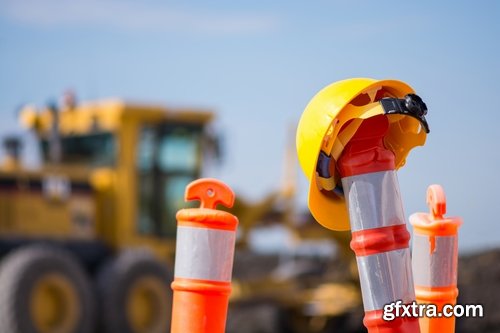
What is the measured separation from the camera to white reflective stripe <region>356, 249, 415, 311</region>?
290cm

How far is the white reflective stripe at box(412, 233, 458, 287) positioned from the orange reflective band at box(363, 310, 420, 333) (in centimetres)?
60

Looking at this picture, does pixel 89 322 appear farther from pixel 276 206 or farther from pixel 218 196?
pixel 218 196

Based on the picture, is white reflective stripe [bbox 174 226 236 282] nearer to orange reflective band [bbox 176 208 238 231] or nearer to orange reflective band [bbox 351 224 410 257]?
orange reflective band [bbox 176 208 238 231]

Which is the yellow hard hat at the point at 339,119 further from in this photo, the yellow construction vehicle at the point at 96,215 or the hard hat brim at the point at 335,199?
the yellow construction vehicle at the point at 96,215

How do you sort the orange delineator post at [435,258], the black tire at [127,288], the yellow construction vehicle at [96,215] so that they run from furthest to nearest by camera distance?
the black tire at [127,288], the yellow construction vehicle at [96,215], the orange delineator post at [435,258]

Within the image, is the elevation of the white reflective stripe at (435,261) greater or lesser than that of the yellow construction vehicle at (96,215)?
lesser

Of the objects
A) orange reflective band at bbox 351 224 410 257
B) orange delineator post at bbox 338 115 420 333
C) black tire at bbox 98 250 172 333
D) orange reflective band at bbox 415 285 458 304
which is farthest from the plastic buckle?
black tire at bbox 98 250 172 333

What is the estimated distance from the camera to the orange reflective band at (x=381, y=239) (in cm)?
289

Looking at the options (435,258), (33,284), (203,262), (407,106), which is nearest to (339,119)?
(407,106)

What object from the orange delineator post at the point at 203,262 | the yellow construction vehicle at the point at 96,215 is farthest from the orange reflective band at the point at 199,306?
the yellow construction vehicle at the point at 96,215

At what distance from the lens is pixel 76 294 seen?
32.0 feet

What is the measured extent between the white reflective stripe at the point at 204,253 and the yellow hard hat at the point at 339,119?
0.31 meters

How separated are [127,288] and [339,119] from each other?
7562 mm

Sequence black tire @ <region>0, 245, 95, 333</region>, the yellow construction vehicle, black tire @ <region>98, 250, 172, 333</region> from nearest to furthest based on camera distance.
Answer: black tire @ <region>0, 245, 95, 333</region>
the yellow construction vehicle
black tire @ <region>98, 250, 172, 333</region>
